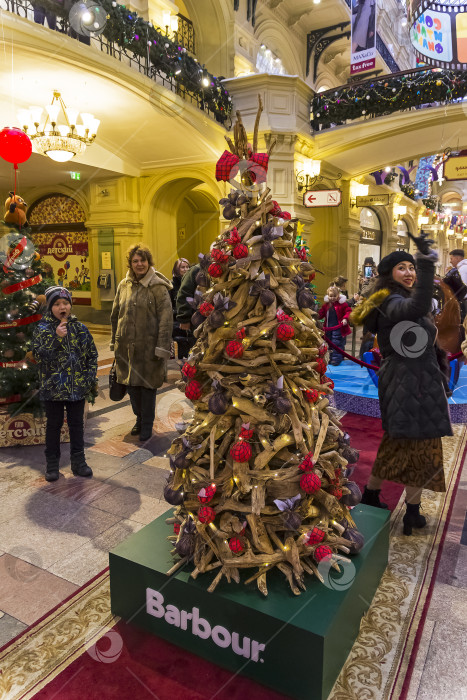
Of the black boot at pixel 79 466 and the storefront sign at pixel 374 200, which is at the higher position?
the storefront sign at pixel 374 200

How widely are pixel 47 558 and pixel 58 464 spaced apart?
48.7 inches

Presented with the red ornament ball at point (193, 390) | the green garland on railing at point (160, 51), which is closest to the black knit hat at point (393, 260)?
the red ornament ball at point (193, 390)

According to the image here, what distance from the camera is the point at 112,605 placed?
7.42 feet

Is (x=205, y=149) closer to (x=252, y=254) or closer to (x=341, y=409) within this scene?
(x=341, y=409)

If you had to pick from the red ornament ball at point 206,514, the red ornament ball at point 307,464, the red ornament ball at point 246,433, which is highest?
the red ornament ball at point 246,433

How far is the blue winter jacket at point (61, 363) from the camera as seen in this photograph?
362cm

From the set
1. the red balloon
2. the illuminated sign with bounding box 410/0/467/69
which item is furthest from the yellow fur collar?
the illuminated sign with bounding box 410/0/467/69

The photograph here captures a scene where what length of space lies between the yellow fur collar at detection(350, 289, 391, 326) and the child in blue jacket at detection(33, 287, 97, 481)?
6.90ft

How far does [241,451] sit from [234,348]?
43cm

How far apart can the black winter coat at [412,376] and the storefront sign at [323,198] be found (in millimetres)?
8169

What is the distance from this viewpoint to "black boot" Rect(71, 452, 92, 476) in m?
3.85

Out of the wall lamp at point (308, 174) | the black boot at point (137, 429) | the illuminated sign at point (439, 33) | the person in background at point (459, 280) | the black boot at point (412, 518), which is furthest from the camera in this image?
the wall lamp at point (308, 174)

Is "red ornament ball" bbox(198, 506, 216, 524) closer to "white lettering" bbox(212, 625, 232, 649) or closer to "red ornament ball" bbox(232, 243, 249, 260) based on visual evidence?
"white lettering" bbox(212, 625, 232, 649)

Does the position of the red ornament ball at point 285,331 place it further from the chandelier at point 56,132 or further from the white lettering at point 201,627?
the chandelier at point 56,132
